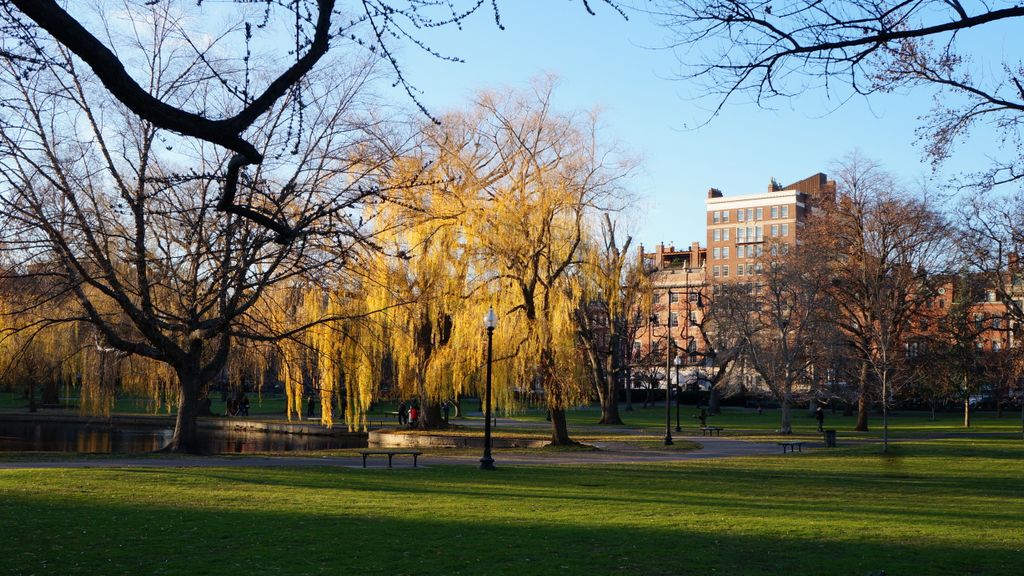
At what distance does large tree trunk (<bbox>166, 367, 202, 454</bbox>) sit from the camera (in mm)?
26781

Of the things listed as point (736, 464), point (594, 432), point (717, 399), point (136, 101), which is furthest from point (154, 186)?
point (717, 399)

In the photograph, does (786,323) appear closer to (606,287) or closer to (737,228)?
(606,287)

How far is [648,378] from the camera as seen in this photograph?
8262 cm

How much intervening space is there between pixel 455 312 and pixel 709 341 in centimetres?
4243

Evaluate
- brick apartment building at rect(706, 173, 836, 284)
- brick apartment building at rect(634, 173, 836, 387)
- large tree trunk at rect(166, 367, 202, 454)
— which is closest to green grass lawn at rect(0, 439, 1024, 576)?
large tree trunk at rect(166, 367, 202, 454)

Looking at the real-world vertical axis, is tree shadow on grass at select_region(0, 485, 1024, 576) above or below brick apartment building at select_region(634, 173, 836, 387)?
below

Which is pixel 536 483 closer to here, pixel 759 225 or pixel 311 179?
pixel 311 179

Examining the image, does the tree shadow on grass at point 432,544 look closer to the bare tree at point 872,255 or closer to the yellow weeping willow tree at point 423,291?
the yellow weeping willow tree at point 423,291

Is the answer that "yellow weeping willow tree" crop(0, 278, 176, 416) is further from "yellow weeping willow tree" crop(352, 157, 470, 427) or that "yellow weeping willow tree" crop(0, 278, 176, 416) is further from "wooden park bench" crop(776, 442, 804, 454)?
"wooden park bench" crop(776, 442, 804, 454)

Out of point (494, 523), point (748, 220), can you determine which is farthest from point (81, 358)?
point (748, 220)

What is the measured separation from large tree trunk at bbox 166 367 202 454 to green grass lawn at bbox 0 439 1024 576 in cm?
684

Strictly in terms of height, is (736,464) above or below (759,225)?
below

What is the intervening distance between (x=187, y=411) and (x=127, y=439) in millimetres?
13079

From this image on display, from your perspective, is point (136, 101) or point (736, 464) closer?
point (136, 101)
